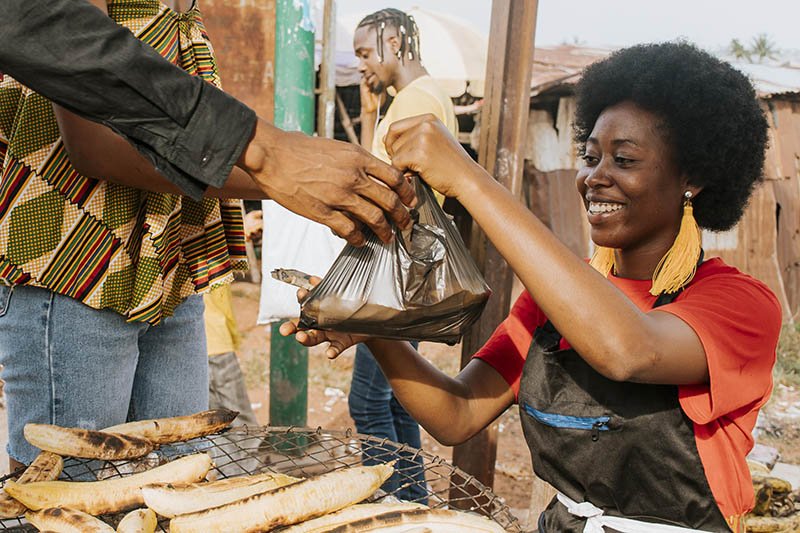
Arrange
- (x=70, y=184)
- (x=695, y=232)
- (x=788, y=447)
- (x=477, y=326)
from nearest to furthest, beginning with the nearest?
(x=70, y=184) < (x=695, y=232) < (x=477, y=326) < (x=788, y=447)

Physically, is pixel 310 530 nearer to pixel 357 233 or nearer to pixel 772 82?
pixel 357 233

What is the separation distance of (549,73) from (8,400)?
26.3 feet

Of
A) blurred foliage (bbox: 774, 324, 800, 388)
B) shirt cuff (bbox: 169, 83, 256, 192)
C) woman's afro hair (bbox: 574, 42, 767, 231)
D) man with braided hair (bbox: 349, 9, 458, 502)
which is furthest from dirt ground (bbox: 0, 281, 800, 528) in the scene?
shirt cuff (bbox: 169, 83, 256, 192)

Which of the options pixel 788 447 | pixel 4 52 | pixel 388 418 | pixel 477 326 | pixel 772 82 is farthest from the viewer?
pixel 772 82

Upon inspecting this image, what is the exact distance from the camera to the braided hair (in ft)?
14.9

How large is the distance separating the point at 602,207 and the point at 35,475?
1.90 meters

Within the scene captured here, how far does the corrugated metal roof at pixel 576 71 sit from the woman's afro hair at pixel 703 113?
598cm

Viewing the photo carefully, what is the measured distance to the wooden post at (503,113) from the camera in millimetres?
3639

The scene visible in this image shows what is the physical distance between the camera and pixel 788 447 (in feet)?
22.2

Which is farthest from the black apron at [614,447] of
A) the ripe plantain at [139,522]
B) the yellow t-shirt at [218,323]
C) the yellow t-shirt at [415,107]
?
the yellow t-shirt at [218,323]

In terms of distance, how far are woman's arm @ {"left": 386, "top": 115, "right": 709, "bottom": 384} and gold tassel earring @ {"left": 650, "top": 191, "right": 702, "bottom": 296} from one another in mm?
497

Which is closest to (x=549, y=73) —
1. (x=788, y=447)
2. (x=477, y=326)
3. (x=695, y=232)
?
(x=788, y=447)

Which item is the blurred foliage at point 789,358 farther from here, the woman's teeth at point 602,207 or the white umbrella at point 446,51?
the woman's teeth at point 602,207

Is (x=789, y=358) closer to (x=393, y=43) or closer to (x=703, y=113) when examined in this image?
(x=393, y=43)
